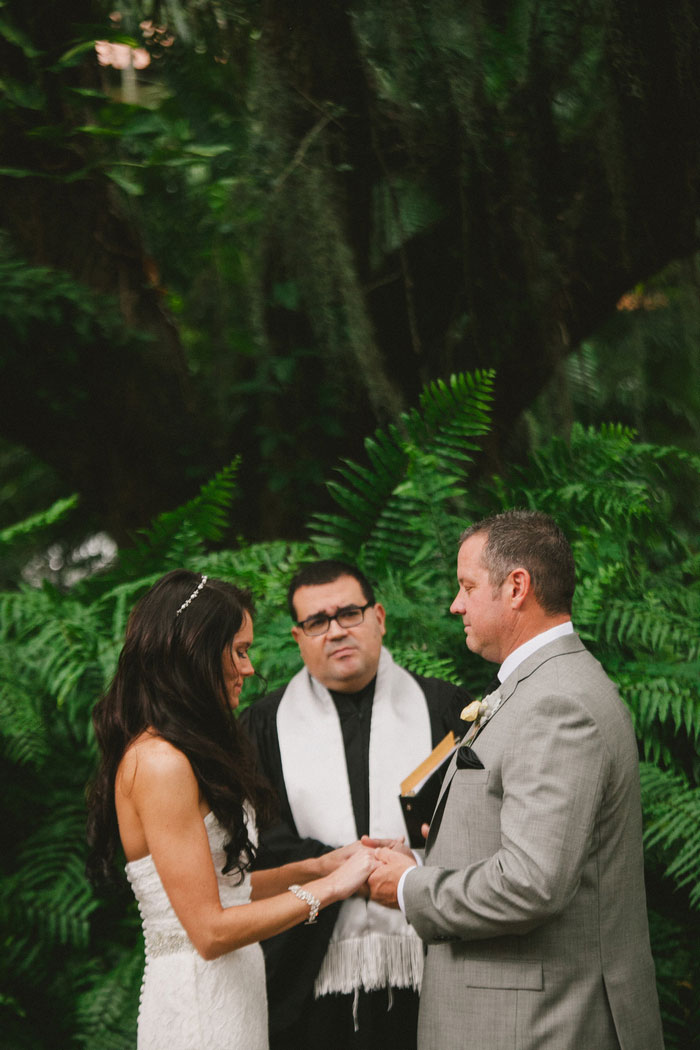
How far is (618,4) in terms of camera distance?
340 centimetres

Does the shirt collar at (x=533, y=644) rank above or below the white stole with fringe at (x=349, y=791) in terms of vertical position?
above

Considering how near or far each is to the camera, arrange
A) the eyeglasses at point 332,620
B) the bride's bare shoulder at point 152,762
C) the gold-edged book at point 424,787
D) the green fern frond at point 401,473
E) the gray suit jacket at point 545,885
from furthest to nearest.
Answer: the green fern frond at point 401,473, the eyeglasses at point 332,620, the gold-edged book at point 424,787, the bride's bare shoulder at point 152,762, the gray suit jacket at point 545,885

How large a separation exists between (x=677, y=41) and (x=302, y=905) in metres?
3.38

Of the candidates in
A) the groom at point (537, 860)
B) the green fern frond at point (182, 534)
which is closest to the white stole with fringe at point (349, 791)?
the groom at point (537, 860)

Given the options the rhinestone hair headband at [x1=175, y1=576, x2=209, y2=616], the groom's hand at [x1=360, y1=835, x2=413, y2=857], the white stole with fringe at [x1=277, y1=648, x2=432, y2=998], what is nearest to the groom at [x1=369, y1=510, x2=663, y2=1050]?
the groom's hand at [x1=360, y1=835, x2=413, y2=857]

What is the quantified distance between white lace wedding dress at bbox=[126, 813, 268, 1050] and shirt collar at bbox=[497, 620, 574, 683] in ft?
2.50

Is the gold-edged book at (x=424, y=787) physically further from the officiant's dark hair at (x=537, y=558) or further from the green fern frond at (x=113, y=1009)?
the green fern frond at (x=113, y=1009)

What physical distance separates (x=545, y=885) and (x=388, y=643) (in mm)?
1833

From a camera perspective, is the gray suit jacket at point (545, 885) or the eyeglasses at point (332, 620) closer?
the gray suit jacket at point (545, 885)

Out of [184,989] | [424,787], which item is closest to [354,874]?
[424,787]

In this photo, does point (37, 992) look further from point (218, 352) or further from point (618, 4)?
point (618, 4)

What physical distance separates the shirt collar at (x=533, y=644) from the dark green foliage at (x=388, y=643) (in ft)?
3.83

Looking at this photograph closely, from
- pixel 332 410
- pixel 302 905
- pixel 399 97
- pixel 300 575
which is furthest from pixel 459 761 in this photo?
pixel 399 97

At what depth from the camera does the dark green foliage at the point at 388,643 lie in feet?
10.8
